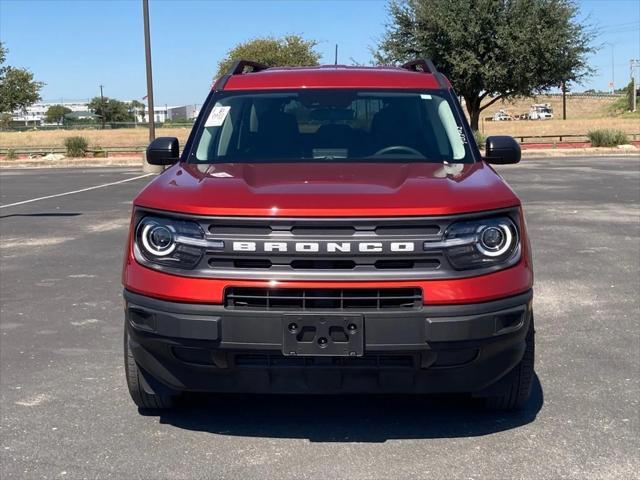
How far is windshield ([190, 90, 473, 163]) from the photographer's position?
14.8 feet

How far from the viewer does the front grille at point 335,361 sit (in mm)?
3377

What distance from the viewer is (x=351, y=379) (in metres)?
3.46

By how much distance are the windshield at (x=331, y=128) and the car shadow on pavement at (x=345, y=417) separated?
1.39m

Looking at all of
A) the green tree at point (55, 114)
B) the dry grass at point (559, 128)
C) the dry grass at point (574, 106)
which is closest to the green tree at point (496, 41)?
the dry grass at point (559, 128)

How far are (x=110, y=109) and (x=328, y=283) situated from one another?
12545 cm

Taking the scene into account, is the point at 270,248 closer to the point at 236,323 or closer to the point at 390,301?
the point at 236,323

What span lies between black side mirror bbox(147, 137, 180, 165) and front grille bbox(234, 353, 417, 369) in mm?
1821

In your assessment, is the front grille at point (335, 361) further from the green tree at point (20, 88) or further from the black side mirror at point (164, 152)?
the green tree at point (20, 88)

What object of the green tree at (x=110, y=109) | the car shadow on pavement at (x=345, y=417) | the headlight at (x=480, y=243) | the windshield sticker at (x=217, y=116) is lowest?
the car shadow on pavement at (x=345, y=417)

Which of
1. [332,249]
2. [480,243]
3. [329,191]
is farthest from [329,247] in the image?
[480,243]

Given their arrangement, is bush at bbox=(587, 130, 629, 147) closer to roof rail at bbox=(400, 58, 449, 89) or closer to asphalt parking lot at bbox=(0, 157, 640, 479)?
asphalt parking lot at bbox=(0, 157, 640, 479)

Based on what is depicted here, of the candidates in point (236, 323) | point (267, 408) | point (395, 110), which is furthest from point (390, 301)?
point (395, 110)

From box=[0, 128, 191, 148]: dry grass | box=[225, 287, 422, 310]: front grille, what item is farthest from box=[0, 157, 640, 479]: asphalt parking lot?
box=[0, 128, 191, 148]: dry grass

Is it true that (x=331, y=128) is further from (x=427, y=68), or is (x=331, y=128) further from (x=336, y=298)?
(x=336, y=298)
